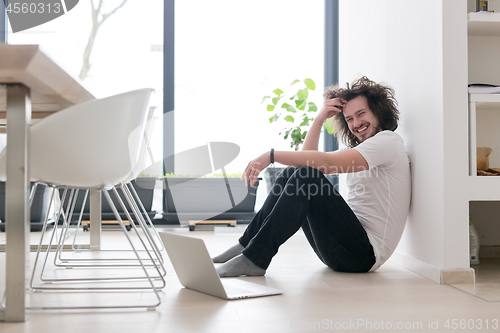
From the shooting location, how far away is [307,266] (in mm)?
2020

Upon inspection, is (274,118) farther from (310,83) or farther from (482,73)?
(482,73)

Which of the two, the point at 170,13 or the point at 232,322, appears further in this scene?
the point at 170,13

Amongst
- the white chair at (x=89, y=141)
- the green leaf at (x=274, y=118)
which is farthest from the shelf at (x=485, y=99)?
the green leaf at (x=274, y=118)

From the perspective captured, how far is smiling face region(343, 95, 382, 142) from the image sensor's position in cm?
195

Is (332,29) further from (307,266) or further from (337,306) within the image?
(337,306)

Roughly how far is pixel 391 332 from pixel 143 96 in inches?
38.4

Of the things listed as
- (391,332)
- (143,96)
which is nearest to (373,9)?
(143,96)

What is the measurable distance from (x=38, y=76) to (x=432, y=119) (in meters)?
1.45

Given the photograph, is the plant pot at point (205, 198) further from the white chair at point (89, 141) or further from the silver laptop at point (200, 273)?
the white chair at point (89, 141)

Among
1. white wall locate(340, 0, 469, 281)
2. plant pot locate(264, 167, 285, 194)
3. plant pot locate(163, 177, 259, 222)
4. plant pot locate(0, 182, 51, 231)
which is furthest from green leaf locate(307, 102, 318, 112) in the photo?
plant pot locate(0, 182, 51, 231)

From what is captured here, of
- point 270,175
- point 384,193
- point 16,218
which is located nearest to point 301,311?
point 384,193

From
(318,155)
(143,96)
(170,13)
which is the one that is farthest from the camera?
(170,13)

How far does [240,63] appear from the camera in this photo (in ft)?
13.0

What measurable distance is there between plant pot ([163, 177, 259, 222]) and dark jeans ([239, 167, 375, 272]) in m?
1.83
